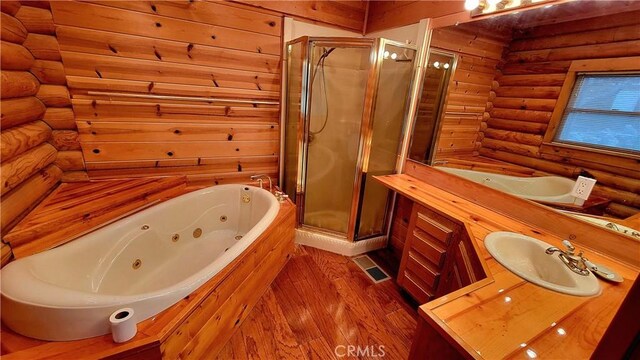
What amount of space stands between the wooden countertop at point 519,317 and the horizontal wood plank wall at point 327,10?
7.84 ft

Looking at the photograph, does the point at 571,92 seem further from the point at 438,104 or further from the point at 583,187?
the point at 438,104

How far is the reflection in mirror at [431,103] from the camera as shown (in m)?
2.01

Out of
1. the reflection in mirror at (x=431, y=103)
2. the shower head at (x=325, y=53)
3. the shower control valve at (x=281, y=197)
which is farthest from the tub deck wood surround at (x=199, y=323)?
the shower head at (x=325, y=53)

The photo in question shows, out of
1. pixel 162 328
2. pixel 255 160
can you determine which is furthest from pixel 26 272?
pixel 255 160

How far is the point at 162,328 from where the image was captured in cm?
107

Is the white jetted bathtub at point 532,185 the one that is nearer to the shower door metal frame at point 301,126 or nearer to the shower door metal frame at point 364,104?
the shower door metal frame at point 364,104

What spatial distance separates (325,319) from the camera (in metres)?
1.75

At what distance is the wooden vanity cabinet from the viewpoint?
4.70 ft

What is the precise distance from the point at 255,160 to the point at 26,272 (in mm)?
1739

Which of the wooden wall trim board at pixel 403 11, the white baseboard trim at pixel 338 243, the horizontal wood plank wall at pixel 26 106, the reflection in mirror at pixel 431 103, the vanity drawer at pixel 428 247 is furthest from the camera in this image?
the white baseboard trim at pixel 338 243

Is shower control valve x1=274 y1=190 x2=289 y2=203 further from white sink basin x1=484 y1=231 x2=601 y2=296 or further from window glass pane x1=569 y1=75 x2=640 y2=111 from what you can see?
window glass pane x1=569 y1=75 x2=640 y2=111

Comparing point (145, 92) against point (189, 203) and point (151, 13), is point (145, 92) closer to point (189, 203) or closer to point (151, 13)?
point (151, 13)

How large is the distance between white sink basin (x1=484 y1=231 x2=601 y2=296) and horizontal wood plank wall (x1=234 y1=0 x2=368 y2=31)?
2.30 meters

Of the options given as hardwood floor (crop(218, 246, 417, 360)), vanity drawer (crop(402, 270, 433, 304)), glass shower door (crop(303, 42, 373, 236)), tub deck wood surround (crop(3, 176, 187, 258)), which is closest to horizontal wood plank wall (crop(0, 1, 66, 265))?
tub deck wood surround (crop(3, 176, 187, 258))
